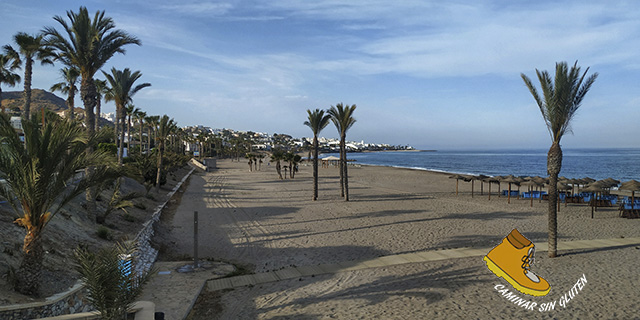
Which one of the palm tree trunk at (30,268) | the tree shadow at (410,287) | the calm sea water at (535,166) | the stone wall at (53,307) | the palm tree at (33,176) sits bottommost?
the calm sea water at (535,166)

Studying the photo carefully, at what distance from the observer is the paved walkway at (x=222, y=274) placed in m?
7.52

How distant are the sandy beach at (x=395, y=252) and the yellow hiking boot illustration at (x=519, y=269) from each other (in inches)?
8.4

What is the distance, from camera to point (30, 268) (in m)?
5.92

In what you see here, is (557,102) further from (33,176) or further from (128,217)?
(128,217)

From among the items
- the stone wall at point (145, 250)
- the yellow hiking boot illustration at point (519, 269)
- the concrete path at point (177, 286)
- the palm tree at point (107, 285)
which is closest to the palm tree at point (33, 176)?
the palm tree at point (107, 285)

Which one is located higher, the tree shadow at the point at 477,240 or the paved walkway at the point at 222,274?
the paved walkway at the point at 222,274

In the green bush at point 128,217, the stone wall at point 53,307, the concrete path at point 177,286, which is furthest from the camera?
the green bush at point 128,217

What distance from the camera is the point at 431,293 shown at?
299 inches

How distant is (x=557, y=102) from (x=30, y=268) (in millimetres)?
11992

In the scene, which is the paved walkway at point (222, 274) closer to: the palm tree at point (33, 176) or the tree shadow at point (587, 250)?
the tree shadow at point (587, 250)

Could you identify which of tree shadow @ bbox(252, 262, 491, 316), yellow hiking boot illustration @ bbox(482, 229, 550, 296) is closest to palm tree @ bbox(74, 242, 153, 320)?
tree shadow @ bbox(252, 262, 491, 316)

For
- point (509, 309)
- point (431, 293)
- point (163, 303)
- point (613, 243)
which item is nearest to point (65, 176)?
point (163, 303)

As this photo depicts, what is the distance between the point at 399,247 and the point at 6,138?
1010cm

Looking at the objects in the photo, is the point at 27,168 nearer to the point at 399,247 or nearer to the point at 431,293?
the point at 431,293
